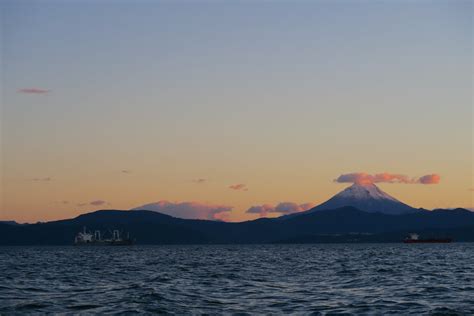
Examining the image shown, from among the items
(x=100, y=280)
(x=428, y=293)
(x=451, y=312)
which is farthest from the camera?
(x=100, y=280)

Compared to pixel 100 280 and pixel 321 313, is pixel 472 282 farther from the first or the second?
pixel 100 280

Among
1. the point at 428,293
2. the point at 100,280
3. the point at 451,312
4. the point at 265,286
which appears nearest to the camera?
the point at 451,312

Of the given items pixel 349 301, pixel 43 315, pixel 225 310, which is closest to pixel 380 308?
pixel 349 301

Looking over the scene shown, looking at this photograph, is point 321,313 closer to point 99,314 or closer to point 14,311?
point 99,314

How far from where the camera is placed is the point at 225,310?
4750 centimetres

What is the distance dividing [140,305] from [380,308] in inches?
677

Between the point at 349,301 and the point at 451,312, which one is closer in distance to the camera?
the point at 451,312

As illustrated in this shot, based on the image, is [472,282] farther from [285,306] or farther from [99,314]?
[99,314]

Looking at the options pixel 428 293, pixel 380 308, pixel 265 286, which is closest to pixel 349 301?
pixel 380 308

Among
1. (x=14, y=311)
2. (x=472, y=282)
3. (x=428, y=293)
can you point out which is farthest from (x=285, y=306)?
(x=472, y=282)

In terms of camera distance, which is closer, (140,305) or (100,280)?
(140,305)

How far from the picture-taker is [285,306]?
49.6m

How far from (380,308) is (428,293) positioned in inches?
433

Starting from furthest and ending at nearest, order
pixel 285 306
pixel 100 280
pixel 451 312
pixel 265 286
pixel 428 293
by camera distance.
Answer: pixel 100 280 < pixel 265 286 < pixel 428 293 < pixel 285 306 < pixel 451 312
